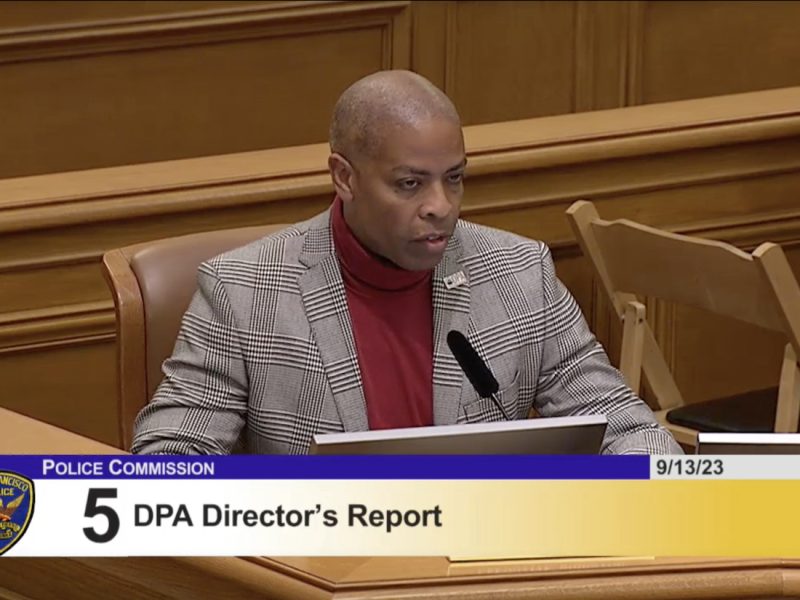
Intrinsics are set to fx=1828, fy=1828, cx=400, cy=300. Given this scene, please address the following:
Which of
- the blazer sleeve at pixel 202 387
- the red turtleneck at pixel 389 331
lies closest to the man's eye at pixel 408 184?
the red turtleneck at pixel 389 331

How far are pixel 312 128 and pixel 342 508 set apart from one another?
371cm

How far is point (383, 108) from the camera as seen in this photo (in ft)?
7.95

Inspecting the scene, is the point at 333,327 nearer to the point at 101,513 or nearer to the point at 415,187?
the point at 415,187

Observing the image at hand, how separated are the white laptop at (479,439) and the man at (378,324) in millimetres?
506

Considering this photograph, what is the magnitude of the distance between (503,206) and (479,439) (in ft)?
5.59

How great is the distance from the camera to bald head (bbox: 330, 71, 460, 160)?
241 centimetres

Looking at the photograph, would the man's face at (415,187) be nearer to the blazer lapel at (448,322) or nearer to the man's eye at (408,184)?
the man's eye at (408,184)

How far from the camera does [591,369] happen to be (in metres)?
2.62

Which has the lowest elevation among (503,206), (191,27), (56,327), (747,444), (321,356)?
(747,444)

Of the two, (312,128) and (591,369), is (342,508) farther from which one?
(312,128)

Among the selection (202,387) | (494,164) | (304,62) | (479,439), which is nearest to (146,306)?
(202,387)

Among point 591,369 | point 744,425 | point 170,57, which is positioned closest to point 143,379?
point 591,369

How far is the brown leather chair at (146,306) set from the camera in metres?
2.62

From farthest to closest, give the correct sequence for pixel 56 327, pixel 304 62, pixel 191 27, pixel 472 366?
pixel 304 62, pixel 191 27, pixel 56 327, pixel 472 366
